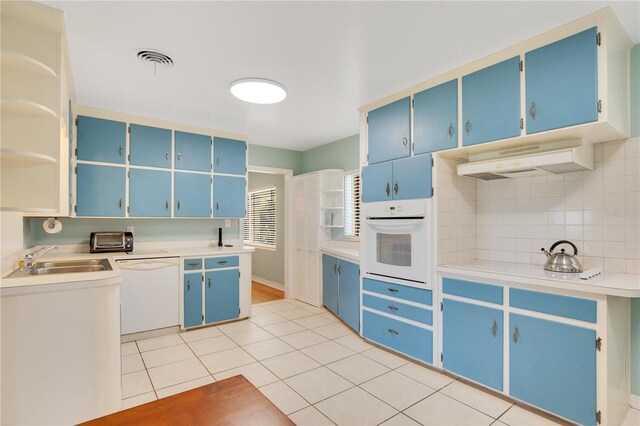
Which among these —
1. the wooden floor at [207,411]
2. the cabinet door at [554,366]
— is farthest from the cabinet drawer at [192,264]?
the cabinet door at [554,366]

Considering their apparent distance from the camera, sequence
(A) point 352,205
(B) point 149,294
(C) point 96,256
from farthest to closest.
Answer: (A) point 352,205
(B) point 149,294
(C) point 96,256

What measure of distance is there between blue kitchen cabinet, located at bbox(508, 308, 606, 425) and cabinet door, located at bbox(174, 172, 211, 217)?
368 cm

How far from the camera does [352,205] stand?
485 cm

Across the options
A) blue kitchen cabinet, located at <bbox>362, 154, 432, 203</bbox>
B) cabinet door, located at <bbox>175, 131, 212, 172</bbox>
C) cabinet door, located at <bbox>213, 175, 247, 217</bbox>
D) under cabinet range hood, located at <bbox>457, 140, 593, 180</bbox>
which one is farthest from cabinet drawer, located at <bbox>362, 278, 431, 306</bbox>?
cabinet door, located at <bbox>175, 131, 212, 172</bbox>

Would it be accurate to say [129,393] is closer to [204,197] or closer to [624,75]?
[204,197]

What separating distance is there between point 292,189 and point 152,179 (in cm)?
218

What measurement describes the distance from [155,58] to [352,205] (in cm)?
310

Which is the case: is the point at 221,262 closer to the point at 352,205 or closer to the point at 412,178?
the point at 352,205

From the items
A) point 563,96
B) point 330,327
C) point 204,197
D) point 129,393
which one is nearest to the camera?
point 563,96

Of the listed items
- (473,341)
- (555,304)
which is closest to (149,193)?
(473,341)

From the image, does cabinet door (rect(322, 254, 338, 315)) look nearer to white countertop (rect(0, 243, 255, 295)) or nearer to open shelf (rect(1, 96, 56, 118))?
white countertop (rect(0, 243, 255, 295))

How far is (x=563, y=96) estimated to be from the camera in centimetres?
217

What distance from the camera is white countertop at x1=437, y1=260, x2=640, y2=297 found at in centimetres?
192

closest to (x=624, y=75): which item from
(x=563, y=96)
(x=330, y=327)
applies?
(x=563, y=96)
